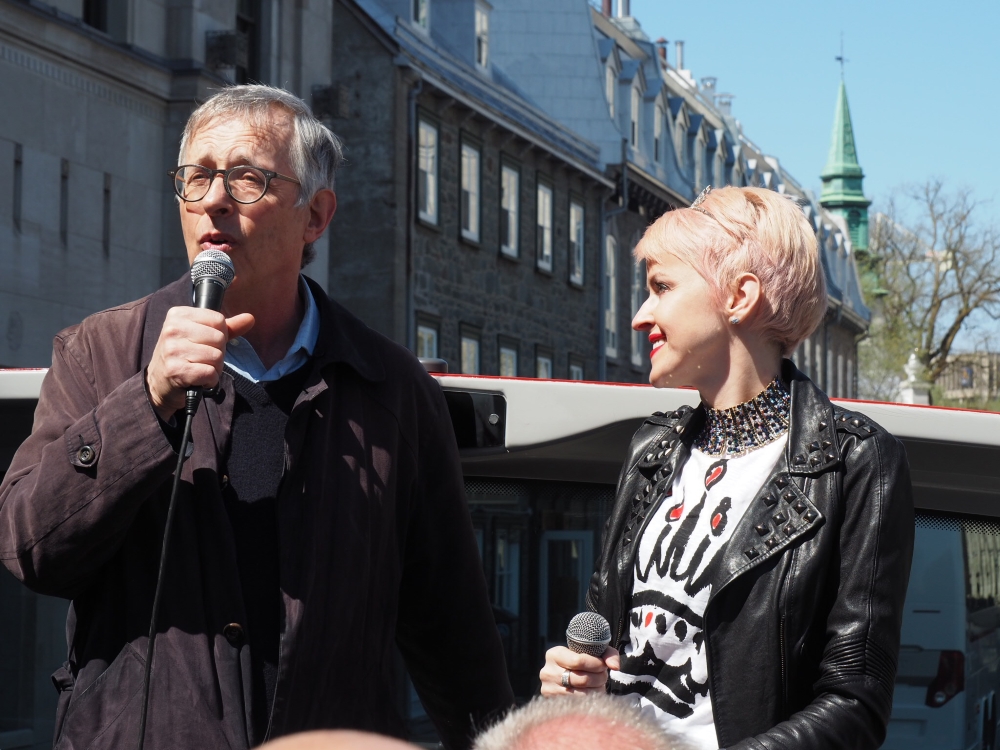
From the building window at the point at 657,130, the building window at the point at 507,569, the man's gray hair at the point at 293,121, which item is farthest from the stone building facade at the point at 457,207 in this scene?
the man's gray hair at the point at 293,121

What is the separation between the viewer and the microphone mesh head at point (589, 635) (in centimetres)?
271

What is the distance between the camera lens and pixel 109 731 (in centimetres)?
303

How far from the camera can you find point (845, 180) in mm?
93000

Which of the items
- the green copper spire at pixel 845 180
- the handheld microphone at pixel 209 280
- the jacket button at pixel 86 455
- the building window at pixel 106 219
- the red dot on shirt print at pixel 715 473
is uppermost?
the green copper spire at pixel 845 180

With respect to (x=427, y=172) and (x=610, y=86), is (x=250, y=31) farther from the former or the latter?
(x=610, y=86)

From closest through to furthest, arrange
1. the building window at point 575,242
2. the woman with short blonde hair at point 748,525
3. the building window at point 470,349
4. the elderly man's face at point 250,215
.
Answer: the woman with short blonde hair at point 748,525 < the elderly man's face at point 250,215 < the building window at point 470,349 < the building window at point 575,242

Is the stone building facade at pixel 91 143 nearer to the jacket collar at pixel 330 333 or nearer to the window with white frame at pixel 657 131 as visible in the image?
the jacket collar at pixel 330 333

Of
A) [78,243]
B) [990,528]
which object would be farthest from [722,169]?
[990,528]

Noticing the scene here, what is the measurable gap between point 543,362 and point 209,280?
30.1 m

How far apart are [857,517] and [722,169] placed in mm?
47168

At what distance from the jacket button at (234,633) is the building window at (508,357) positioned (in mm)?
27567

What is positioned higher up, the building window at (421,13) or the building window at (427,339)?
the building window at (421,13)

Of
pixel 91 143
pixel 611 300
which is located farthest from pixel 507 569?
pixel 611 300

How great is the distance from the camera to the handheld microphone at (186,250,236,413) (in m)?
2.90
